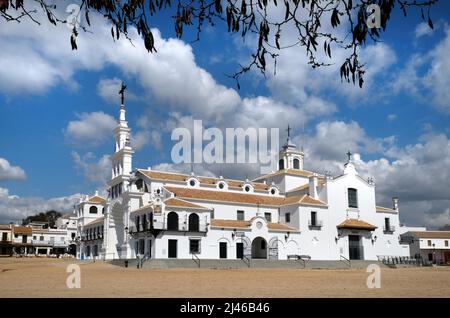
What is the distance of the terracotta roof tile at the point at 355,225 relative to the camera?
159ft

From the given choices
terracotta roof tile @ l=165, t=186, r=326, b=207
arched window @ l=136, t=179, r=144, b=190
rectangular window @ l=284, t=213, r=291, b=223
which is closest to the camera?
terracotta roof tile @ l=165, t=186, r=326, b=207

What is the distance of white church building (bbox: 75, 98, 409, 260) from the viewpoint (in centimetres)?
4062

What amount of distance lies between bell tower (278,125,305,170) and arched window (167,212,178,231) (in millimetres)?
22286

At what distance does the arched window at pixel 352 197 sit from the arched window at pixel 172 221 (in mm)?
20118

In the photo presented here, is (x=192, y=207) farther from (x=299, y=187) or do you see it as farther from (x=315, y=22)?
(x=315, y=22)

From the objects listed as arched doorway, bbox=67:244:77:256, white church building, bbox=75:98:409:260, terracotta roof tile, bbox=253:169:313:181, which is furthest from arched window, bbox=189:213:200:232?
arched doorway, bbox=67:244:77:256

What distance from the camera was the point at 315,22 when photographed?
20.9ft

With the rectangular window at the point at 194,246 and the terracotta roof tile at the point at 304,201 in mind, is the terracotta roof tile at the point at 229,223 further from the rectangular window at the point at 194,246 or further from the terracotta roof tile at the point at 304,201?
the terracotta roof tile at the point at 304,201

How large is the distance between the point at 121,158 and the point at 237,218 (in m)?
13.4

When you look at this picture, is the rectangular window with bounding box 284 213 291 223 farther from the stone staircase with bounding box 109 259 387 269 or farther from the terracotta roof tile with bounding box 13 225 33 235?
the terracotta roof tile with bounding box 13 225 33 235
